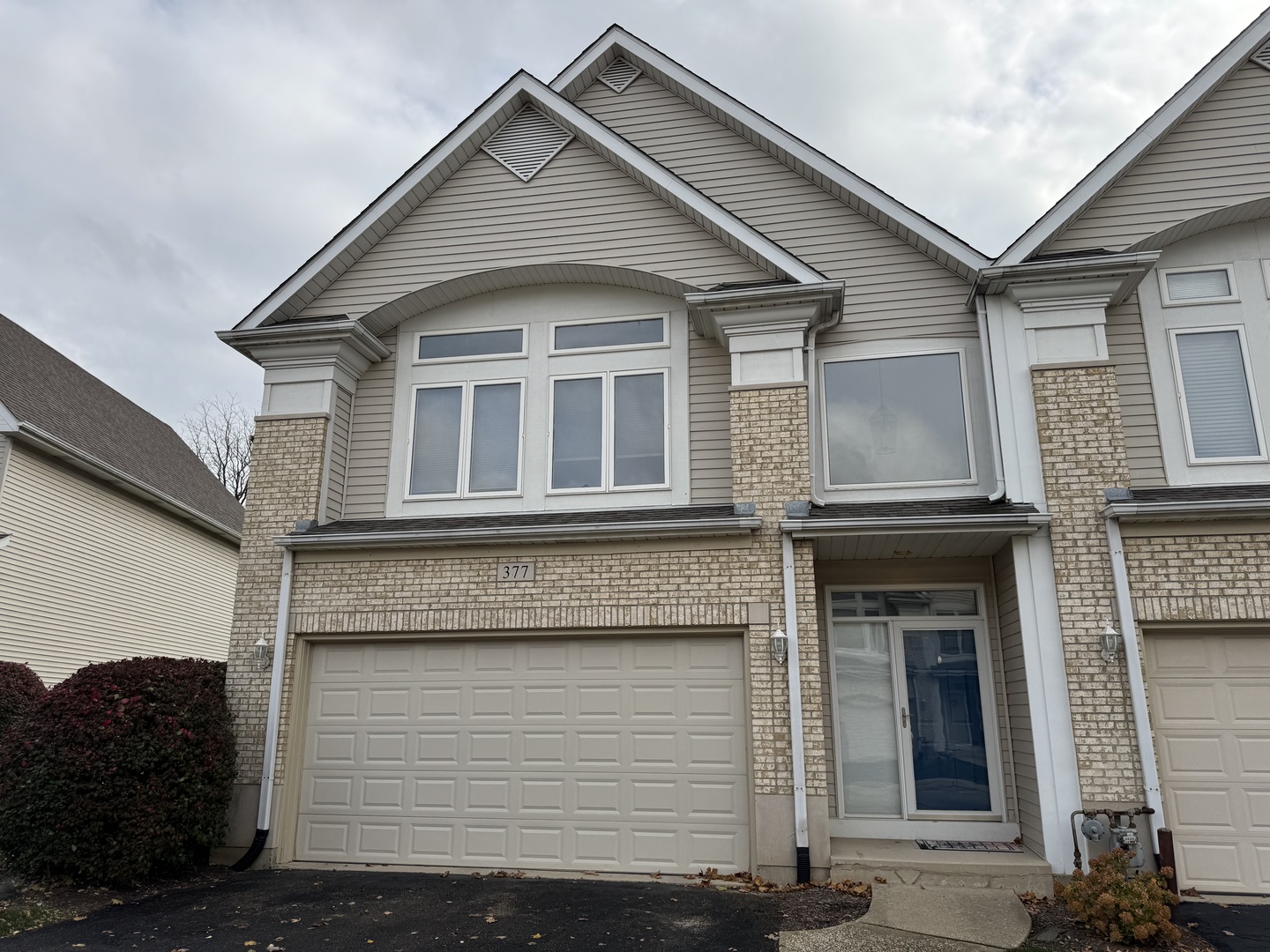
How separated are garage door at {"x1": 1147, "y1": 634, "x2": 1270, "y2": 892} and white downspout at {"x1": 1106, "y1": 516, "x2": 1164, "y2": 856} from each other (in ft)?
0.82

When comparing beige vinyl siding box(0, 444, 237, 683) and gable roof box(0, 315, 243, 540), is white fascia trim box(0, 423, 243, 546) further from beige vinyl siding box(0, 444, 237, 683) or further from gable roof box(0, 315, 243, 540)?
beige vinyl siding box(0, 444, 237, 683)

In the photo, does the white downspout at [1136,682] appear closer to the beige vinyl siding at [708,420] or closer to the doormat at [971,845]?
the doormat at [971,845]

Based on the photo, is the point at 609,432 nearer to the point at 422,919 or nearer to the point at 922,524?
the point at 922,524

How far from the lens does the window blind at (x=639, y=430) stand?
10.2 metres

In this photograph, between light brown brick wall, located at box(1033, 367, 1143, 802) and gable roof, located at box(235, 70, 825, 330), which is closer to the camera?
light brown brick wall, located at box(1033, 367, 1143, 802)

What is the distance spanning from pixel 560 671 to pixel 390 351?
4.70 metres

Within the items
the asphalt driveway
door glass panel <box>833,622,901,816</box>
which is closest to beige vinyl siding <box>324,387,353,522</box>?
the asphalt driveway

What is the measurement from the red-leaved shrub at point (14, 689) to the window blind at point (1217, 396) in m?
13.7

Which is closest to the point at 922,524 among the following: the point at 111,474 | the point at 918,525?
the point at 918,525

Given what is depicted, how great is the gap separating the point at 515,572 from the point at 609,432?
200 centimetres

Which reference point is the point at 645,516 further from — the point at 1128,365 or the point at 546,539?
the point at 1128,365

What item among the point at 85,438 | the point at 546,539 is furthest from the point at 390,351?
the point at 85,438

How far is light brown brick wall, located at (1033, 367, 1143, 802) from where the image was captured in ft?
27.1

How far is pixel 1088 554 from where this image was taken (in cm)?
877
